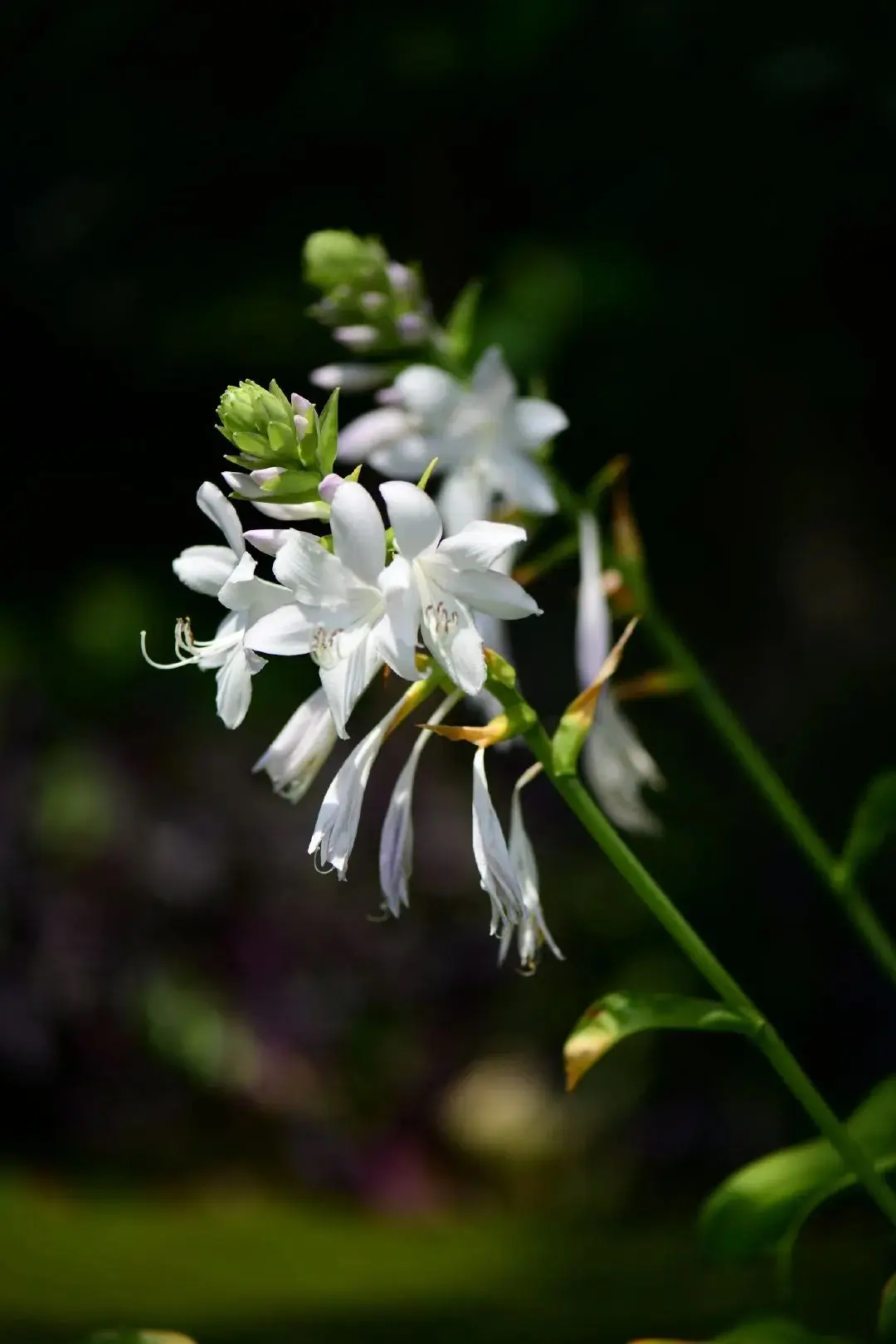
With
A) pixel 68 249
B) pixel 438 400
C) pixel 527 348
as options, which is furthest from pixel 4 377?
pixel 438 400

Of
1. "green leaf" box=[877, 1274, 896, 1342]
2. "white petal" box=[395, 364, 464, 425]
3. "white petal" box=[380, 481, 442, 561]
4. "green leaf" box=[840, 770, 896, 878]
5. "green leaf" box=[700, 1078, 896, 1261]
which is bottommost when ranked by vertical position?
"green leaf" box=[877, 1274, 896, 1342]

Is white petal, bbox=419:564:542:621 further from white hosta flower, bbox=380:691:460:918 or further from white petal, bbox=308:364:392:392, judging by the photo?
white petal, bbox=308:364:392:392

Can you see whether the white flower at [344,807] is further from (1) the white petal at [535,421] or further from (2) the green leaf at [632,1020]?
(1) the white petal at [535,421]

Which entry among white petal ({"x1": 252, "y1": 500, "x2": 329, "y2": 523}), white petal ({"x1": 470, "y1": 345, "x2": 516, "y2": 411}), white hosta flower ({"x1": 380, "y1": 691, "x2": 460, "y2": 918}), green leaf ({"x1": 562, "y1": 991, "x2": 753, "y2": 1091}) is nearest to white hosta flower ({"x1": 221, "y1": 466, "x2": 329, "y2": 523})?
white petal ({"x1": 252, "y1": 500, "x2": 329, "y2": 523})

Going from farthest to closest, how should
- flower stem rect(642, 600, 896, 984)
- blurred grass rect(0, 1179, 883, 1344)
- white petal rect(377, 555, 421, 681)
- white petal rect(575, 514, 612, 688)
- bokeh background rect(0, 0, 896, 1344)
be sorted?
1. bokeh background rect(0, 0, 896, 1344)
2. blurred grass rect(0, 1179, 883, 1344)
3. white petal rect(575, 514, 612, 688)
4. flower stem rect(642, 600, 896, 984)
5. white petal rect(377, 555, 421, 681)

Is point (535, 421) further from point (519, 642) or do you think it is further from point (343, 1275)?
point (519, 642)

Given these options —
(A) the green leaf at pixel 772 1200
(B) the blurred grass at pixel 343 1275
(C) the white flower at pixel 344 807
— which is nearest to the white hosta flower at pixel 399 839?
(C) the white flower at pixel 344 807
